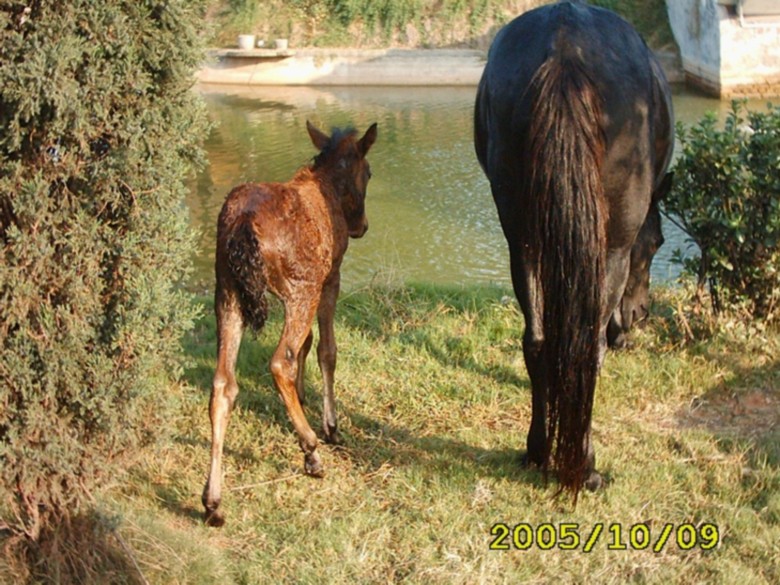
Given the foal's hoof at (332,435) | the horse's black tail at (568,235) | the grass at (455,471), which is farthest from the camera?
the foal's hoof at (332,435)

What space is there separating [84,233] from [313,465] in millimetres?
1778

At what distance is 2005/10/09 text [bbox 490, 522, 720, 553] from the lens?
166 inches

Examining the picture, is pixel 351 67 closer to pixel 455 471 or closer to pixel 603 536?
pixel 455 471

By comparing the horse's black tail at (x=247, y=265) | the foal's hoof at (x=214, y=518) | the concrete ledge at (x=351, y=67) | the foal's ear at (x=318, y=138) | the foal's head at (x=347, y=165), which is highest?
the concrete ledge at (x=351, y=67)

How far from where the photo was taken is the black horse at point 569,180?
421 centimetres

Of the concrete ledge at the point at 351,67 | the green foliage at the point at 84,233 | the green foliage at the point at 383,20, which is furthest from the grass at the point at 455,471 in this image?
the green foliage at the point at 383,20

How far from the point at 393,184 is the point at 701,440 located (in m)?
7.90

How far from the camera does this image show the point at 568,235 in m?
4.21

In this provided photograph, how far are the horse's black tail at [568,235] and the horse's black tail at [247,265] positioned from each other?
1.36m

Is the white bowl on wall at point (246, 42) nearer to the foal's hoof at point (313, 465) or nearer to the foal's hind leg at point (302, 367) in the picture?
the foal's hind leg at point (302, 367)

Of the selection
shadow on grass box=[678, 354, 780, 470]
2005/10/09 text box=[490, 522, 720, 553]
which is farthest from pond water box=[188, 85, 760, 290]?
2005/10/09 text box=[490, 522, 720, 553]

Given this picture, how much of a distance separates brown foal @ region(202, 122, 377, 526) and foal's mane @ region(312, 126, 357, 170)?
21 cm

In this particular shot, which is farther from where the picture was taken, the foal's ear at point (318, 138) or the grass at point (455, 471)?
the foal's ear at point (318, 138)

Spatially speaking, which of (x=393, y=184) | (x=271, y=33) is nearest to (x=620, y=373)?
(x=393, y=184)
